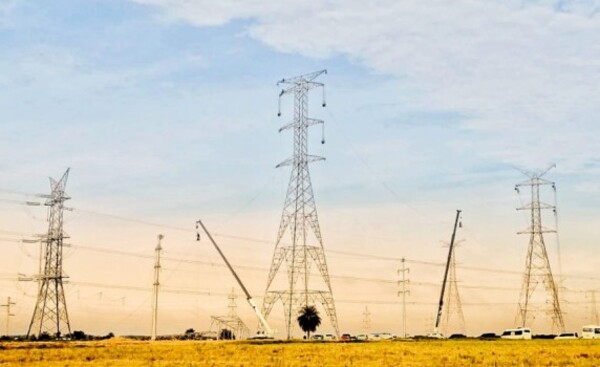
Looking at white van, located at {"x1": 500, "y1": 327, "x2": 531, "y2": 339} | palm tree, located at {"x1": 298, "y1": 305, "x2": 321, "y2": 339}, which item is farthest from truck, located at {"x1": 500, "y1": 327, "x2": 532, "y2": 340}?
palm tree, located at {"x1": 298, "y1": 305, "x2": 321, "y2": 339}

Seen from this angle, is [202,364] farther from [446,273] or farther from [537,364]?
[446,273]

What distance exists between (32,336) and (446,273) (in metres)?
80.7

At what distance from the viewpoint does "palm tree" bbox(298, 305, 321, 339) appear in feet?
497

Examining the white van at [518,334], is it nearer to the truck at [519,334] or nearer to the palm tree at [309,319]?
the truck at [519,334]

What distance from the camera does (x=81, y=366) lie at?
2168 inches

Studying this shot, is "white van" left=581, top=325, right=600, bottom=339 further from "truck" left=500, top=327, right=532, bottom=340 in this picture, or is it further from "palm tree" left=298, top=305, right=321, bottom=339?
"palm tree" left=298, top=305, right=321, bottom=339

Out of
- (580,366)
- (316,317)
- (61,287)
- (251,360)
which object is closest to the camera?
(580,366)

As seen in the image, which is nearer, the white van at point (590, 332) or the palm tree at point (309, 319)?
the white van at point (590, 332)

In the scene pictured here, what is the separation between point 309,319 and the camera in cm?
15175

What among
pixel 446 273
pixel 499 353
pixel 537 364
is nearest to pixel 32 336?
pixel 446 273

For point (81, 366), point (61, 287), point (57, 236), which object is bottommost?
point (81, 366)

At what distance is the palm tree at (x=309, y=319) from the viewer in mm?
151500

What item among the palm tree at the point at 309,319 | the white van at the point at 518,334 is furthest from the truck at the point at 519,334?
the palm tree at the point at 309,319

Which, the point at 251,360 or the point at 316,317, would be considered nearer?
the point at 251,360
